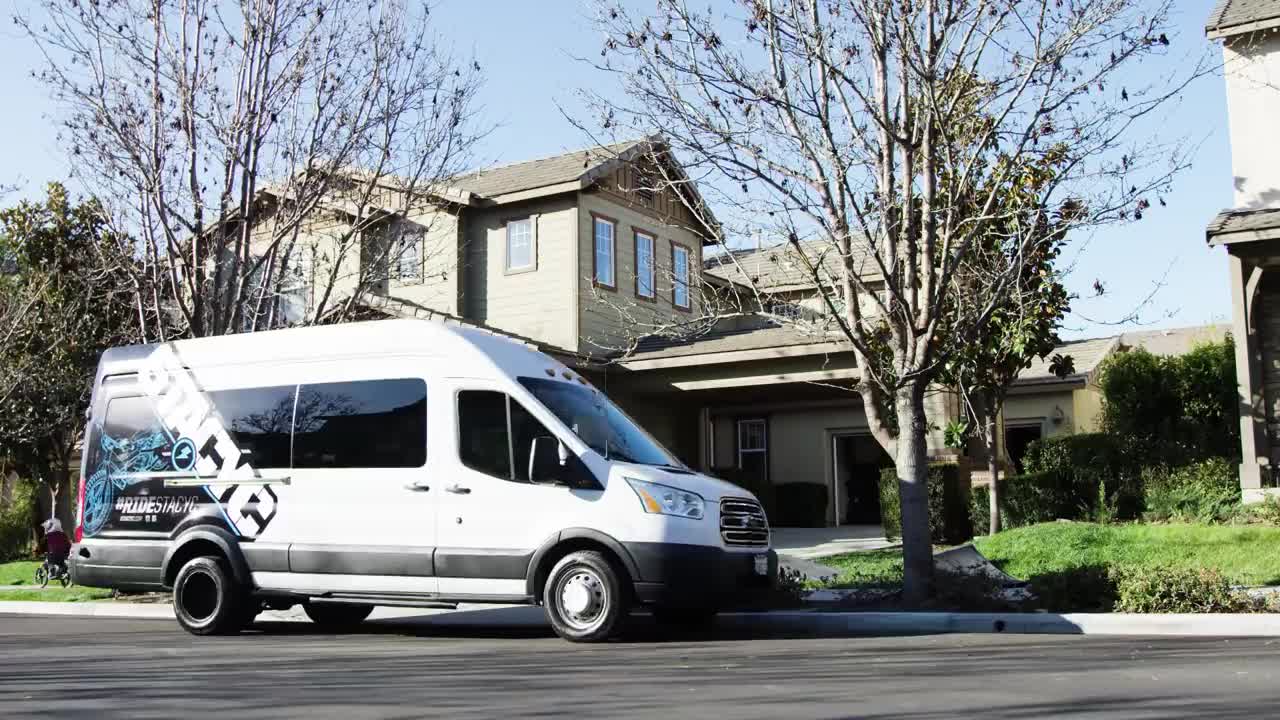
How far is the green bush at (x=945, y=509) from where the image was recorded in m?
19.1

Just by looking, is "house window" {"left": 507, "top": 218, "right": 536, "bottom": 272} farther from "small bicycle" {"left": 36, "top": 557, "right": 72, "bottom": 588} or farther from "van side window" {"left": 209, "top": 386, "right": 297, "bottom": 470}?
"van side window" {"left": 209, "top": 386, "right": 297, "bottom": 470}

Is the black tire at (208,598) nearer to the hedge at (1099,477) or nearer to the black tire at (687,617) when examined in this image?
the black tire at (687,617)

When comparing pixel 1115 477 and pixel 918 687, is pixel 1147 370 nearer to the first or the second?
pixel 1115 477

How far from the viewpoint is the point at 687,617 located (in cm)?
1078

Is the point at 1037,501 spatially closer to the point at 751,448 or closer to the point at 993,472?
the point at 993,472

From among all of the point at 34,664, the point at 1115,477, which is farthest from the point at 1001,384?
the point at 34,664

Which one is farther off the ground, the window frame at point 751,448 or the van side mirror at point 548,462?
the window frame at point 751,448

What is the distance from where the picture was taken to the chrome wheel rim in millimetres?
9672

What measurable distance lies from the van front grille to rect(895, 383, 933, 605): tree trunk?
1908mm

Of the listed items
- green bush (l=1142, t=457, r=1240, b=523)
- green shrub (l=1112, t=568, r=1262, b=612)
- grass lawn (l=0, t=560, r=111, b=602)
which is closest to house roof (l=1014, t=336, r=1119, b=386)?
green bush (l=1142, t=457, r=1240, b=523)

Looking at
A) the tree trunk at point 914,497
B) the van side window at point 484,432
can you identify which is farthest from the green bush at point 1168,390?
the van side window at point 484,432

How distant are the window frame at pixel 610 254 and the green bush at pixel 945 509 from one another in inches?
313

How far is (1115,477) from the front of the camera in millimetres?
18266

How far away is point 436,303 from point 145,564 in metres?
14.0
